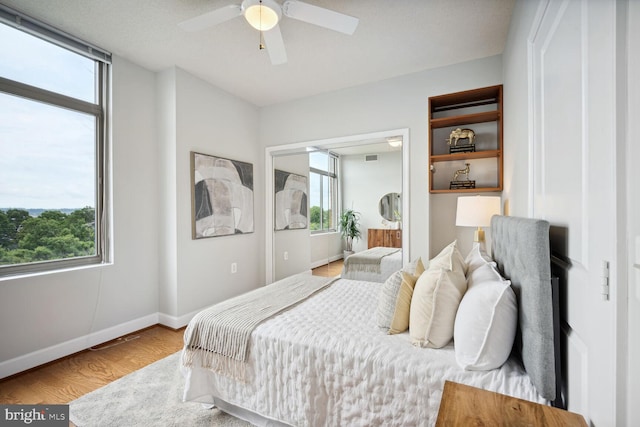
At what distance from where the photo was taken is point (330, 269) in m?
3.86

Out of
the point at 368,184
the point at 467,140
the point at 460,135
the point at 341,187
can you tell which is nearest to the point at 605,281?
the point at 460,135

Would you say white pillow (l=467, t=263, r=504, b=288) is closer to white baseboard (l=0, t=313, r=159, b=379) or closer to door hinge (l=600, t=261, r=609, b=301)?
door hinge (l=600, t=261, r=609, b=301)

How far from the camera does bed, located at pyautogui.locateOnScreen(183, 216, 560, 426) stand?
1.01m

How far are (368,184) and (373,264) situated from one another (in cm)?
98

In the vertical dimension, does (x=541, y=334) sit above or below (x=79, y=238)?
below

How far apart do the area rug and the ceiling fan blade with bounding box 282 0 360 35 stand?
8.16 ft

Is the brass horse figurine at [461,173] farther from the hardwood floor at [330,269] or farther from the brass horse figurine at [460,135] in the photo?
the hardwood floor at [330,269]

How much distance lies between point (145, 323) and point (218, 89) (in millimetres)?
2863

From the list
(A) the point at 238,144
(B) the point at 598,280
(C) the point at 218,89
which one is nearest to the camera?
(B) the point at 598,280

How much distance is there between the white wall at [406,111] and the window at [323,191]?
1.00ft

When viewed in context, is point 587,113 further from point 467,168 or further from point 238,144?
point 238,144

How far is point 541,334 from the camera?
978 mm

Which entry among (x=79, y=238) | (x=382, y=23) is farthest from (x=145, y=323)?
(x=382, y=23)

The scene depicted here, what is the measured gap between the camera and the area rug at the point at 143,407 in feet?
5.56
